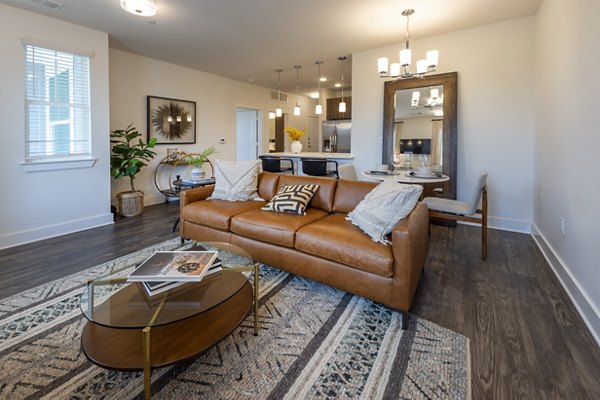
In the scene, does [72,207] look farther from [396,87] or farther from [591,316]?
[591,316]

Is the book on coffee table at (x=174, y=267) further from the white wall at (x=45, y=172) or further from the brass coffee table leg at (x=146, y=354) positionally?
the white wall at (x=45, y=172)

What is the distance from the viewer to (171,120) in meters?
5.77

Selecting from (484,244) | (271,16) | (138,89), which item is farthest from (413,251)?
(138,89)

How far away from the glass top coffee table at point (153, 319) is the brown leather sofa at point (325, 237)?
2.14 feet

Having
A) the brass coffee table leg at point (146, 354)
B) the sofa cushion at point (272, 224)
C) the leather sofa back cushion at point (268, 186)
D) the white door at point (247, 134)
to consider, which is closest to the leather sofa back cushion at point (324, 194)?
the sofa cushion at point (272, 224)

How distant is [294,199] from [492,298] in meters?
1.77

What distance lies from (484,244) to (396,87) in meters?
2.72

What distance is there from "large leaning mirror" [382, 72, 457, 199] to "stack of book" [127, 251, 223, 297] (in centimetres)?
333

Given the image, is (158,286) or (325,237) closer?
(158,286)

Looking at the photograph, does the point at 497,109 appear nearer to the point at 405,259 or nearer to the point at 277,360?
the point at 405,259

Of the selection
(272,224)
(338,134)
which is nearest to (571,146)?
(272,224)

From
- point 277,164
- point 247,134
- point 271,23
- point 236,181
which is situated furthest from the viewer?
point 247,134

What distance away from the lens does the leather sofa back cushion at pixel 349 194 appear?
2.82 m

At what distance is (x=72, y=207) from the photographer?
3.89 meters
